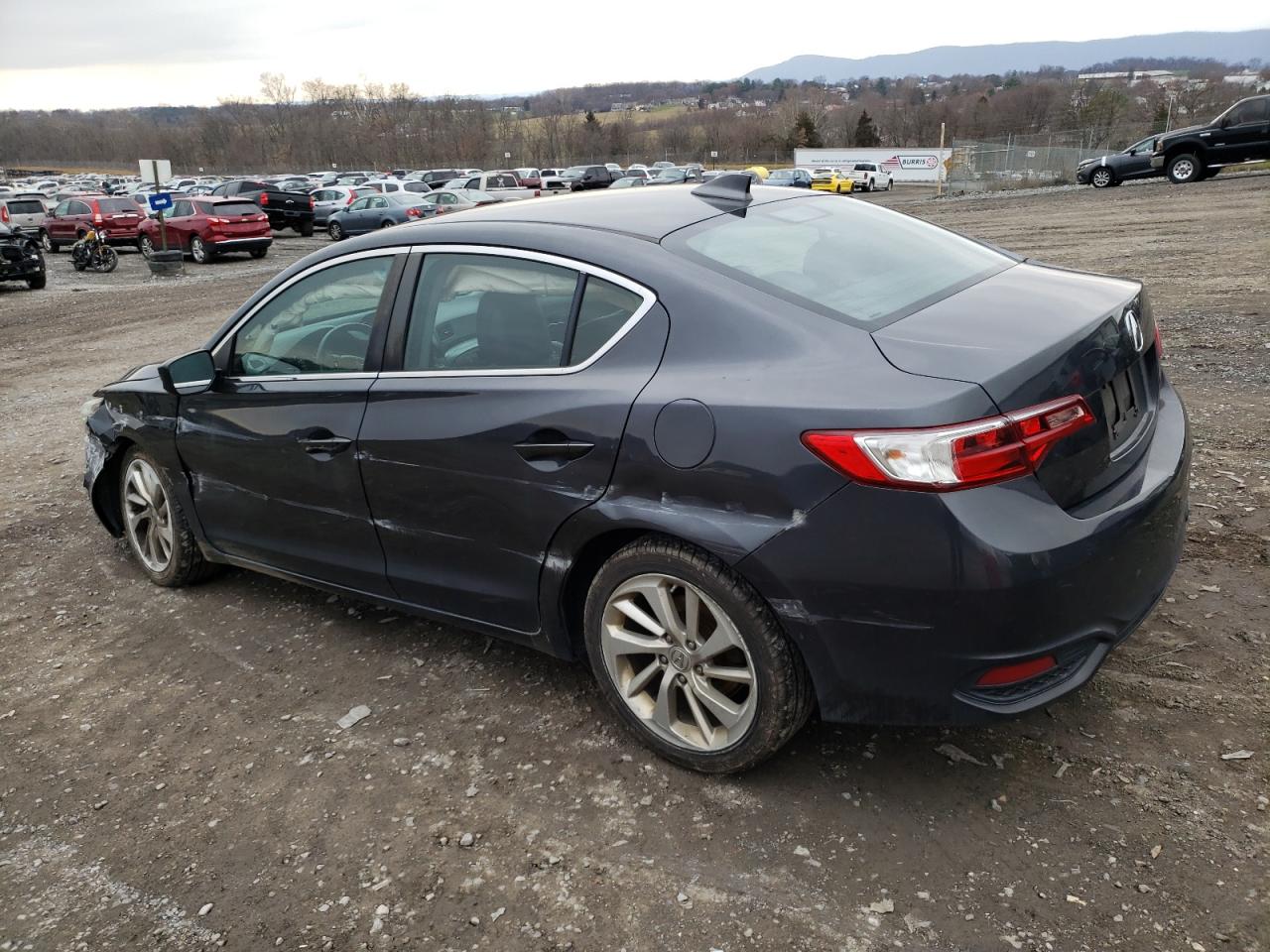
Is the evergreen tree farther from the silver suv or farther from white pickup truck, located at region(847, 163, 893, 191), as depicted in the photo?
the silver suv

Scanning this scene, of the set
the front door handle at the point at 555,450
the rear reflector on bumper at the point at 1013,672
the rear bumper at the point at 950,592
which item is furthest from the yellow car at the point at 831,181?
the rear reflector on bumper at the point at 1013,672

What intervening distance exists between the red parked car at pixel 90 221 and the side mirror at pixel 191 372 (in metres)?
27.5

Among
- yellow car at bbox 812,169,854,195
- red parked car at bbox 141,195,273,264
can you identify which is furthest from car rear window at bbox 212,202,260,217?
yellow car at bbox 812,169,854,195

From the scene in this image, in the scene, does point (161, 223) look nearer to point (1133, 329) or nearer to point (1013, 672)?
point (1133, 329)

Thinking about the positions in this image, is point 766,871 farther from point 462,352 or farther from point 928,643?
point 462,352

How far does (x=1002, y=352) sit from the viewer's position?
8.44 ft

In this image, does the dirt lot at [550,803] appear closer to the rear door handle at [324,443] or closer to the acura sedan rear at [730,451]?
the acura sedan rear at [730,451]

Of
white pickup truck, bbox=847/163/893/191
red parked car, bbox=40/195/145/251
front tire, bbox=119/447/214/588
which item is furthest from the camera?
white pickup truck, bbox=847/163/893/191

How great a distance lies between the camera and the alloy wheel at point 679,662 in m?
2.84

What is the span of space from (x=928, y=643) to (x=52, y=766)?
3.03 metres

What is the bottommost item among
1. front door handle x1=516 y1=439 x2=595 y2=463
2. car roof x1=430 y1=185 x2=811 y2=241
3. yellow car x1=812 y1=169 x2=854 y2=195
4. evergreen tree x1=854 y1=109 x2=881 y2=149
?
front door handle x1=516 y1=439 x2=595 y2=463

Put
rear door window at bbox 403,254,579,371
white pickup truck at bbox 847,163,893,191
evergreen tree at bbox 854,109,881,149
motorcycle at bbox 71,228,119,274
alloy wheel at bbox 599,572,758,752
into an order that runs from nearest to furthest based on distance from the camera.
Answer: alloy wheel at bbox 599,572,758,752 < rear door window at bbox 403,254,579,371 < motorcycle at bbox 71,228,119,274 < white pickup truck at bbox 847,163,893,191 < evergreen tree at bbox 854,109,881,149

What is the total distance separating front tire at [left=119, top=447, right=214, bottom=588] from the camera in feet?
15.2

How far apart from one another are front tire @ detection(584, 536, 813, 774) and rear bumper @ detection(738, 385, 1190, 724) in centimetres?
10
